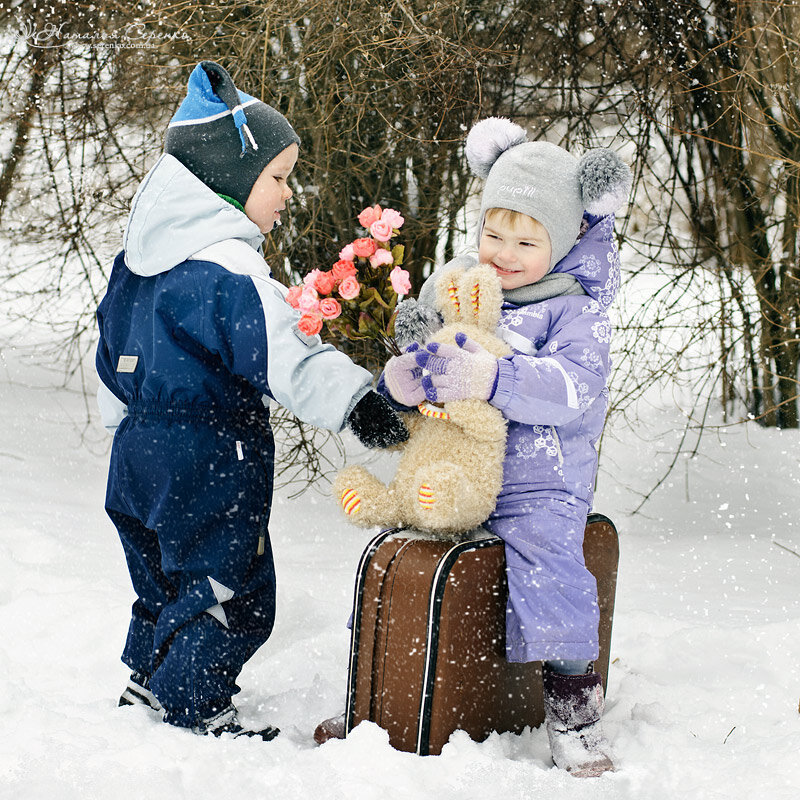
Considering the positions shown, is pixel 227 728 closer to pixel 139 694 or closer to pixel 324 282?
pixel 139 694

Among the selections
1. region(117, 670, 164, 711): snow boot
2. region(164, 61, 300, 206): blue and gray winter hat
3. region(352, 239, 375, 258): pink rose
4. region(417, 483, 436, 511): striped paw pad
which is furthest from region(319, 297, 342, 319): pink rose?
region(117, 670, 164, 711): snow boot

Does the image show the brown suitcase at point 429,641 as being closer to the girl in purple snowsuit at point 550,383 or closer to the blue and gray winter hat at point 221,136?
the girl in purple snowsuit at point 550,383

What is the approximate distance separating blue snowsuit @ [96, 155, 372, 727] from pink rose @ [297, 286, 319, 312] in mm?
140

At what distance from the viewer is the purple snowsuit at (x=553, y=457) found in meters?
2.14

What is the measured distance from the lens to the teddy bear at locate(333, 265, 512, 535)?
2.12 meters

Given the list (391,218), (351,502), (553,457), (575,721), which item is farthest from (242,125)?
(575,721)

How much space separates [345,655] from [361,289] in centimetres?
133

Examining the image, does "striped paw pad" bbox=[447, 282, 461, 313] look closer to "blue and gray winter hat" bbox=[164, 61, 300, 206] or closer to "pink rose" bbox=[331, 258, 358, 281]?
"pink rose" bbox=[331, 258, 358, 281]

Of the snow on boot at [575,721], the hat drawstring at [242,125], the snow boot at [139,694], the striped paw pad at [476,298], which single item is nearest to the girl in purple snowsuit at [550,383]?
the snow on boot at [575,721]

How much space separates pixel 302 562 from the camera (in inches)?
157

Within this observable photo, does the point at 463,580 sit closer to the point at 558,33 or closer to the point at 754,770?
the point at 754,770

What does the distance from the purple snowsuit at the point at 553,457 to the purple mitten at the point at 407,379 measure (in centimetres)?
20

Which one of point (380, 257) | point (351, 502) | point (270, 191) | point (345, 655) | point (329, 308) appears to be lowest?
point (345, 655)

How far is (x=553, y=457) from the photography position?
2.23 metres
